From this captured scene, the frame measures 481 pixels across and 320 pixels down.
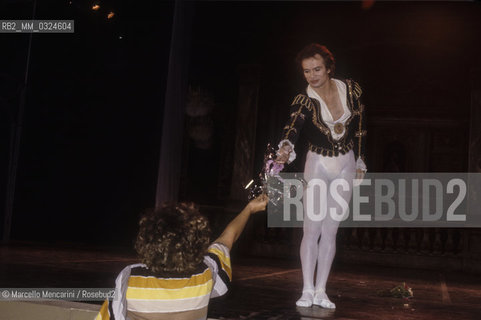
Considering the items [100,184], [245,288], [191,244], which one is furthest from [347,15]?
[191,244]

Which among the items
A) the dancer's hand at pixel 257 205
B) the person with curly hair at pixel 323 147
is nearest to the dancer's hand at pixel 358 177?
the person with curly hair at pixel 323 147

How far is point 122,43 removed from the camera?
33.6 ft

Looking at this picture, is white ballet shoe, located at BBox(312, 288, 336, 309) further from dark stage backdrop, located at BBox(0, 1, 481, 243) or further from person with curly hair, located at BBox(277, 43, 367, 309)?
Result: dark stage backdrop, located at BBox(0, 1, 481, 243)

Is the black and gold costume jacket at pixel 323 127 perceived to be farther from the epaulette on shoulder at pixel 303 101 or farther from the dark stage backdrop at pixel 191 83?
the dark stage backdrop at pixel 191 83

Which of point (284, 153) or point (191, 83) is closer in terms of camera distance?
point (284, 153)

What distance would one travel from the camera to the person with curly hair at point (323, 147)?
406 cm

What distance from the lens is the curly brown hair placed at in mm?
2178

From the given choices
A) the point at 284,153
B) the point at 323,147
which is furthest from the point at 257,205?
the point at 323,147

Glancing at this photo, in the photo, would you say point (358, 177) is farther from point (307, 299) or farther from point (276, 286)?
point (276, 286)

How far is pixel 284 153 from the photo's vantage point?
3949 mm

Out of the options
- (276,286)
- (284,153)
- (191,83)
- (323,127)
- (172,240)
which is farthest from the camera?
(191,83)

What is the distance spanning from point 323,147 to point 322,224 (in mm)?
546

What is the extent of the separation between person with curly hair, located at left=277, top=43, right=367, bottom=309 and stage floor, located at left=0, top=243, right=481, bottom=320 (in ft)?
1.16

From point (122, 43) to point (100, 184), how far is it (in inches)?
100
